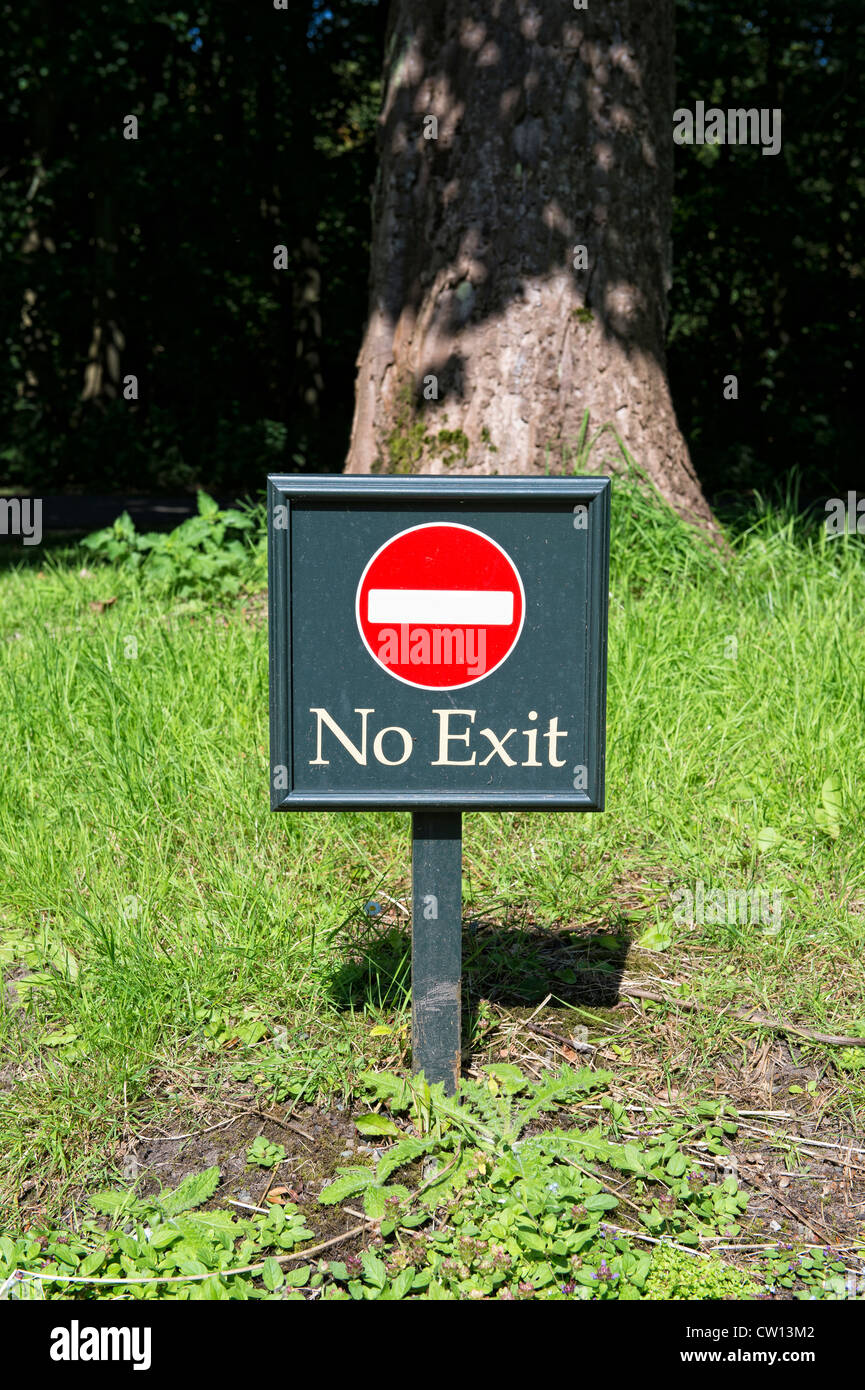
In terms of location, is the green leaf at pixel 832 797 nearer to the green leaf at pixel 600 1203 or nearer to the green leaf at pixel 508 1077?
the green leaf at pixel 508 1077

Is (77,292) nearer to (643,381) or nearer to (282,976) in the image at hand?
(643,381)

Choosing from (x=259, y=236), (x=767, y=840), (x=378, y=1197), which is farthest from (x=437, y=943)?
(x=259, y=236)

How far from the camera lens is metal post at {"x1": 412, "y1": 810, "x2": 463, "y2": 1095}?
90.5 inches

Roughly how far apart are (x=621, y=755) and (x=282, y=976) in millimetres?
1384

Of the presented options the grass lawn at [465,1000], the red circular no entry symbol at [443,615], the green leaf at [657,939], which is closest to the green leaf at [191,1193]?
the grass lawn at [465,1000]

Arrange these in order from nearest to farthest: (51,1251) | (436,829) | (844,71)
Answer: (51,1251) → (436,829) → (844,71)

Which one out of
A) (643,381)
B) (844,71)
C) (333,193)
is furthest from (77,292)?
(643,381)

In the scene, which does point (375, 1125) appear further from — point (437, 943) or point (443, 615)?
point (443, 615)

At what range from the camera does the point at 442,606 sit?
216cm

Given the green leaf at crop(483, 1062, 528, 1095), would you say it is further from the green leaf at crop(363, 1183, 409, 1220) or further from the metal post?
the green leaf at crop(363, 1183, 409, 1220)

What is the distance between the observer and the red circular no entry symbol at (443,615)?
215 centimetres

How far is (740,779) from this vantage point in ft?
11.6

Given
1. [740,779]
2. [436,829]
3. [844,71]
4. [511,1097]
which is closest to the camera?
[436,829]

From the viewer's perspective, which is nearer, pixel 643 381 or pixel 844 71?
pixel 643 381
